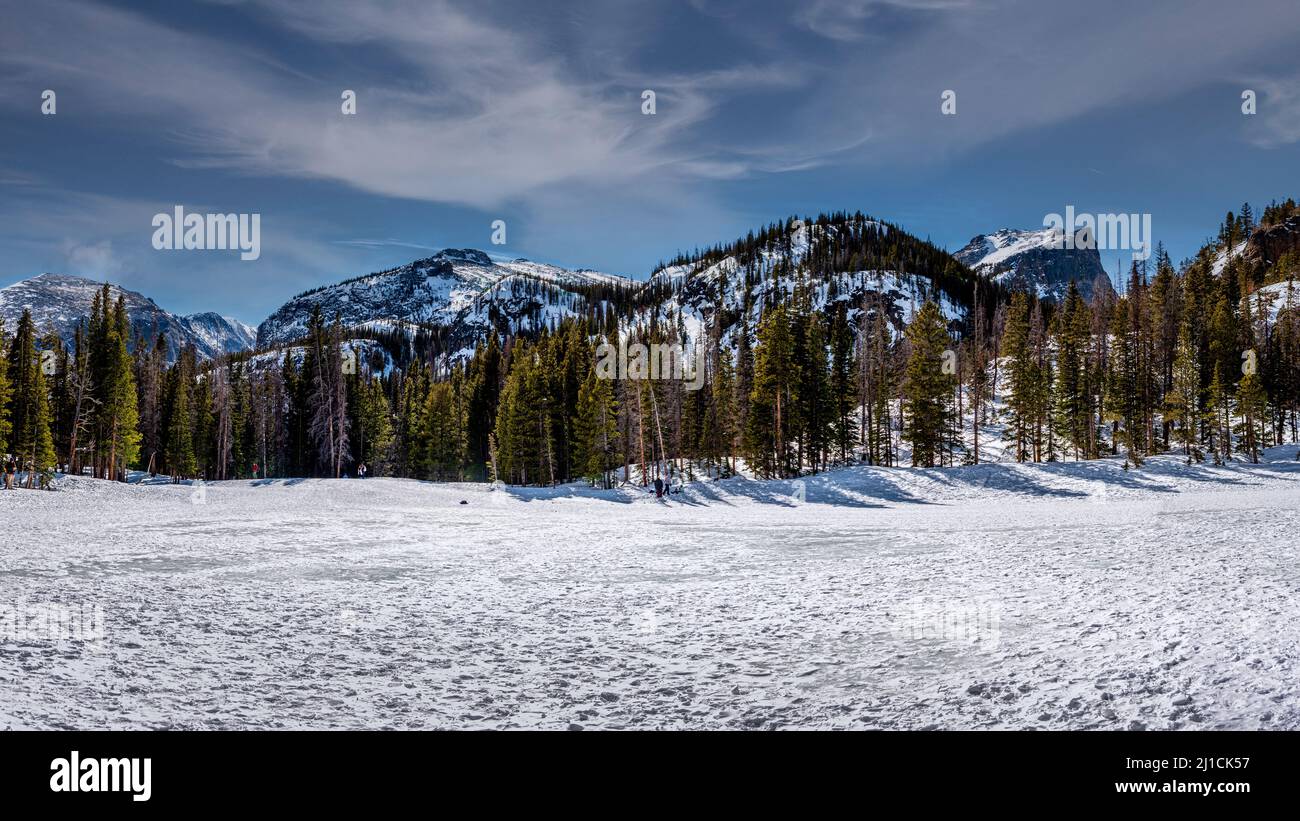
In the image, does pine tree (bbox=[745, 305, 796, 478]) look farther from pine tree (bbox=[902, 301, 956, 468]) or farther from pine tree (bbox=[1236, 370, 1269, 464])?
pine tree (bbox=[1236, 370, 1269, 464])

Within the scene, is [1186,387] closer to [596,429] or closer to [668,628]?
[596,429]

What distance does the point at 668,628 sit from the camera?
9555 millimetres

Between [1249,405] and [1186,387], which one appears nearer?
[1186,387]

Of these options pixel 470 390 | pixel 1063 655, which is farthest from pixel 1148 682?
pixel 470 390

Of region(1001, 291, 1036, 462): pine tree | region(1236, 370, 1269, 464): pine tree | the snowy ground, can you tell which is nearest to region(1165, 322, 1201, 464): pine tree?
region(1236, 370, 1269, 464): pine tree

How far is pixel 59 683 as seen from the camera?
6.48 m

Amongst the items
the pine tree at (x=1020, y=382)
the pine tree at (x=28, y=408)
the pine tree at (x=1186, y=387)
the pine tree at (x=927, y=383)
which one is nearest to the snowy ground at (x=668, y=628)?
the pine tree at (x=927, y=383)

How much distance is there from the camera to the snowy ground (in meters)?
6.14

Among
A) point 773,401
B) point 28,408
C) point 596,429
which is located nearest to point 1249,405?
point 773,401

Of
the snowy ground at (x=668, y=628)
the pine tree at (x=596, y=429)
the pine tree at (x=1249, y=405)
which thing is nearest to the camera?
the snowy ground at (x=668, y=628)

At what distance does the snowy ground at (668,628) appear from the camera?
6137mm

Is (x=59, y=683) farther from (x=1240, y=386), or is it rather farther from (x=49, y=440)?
(x=1240, y=386)

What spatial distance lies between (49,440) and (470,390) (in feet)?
139

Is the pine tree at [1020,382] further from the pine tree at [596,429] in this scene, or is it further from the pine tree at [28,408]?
the pine tree at [28,408]
